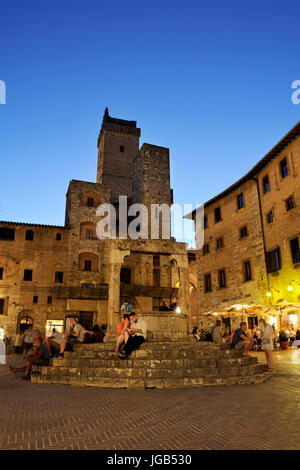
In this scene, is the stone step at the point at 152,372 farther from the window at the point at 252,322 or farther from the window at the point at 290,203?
the window at the point at 252,322

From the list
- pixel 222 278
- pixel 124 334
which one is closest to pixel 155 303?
pixel 222 278

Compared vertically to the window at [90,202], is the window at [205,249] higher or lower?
lower

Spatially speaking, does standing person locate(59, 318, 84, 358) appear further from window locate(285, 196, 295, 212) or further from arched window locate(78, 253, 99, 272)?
arched window locate(78, 253, 99, 272)

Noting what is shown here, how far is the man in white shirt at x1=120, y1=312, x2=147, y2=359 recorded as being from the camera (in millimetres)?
8336

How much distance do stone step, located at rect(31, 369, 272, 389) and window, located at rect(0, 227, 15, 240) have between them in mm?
21318

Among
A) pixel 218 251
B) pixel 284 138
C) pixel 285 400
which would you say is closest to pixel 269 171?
pixel 284 138

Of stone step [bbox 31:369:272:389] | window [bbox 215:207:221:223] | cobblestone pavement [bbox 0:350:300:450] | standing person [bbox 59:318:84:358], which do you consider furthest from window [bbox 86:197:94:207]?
cobblestone pavement [bbox 0:350:300:450]

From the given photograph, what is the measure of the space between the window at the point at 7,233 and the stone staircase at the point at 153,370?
20391 mm

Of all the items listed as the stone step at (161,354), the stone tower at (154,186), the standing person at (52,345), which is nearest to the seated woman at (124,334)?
the stone step at (161,354)

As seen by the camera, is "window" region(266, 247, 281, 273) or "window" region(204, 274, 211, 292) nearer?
"window" region(266, 247, 281, 273)

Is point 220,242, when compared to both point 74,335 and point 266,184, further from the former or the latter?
point 74,335

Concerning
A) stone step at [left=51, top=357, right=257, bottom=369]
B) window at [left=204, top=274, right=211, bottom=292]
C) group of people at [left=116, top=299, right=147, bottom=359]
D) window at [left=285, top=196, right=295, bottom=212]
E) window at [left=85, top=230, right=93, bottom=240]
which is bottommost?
stone step at [left=51, top=357, right=257, bottom=369]

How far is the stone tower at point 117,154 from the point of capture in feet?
131
